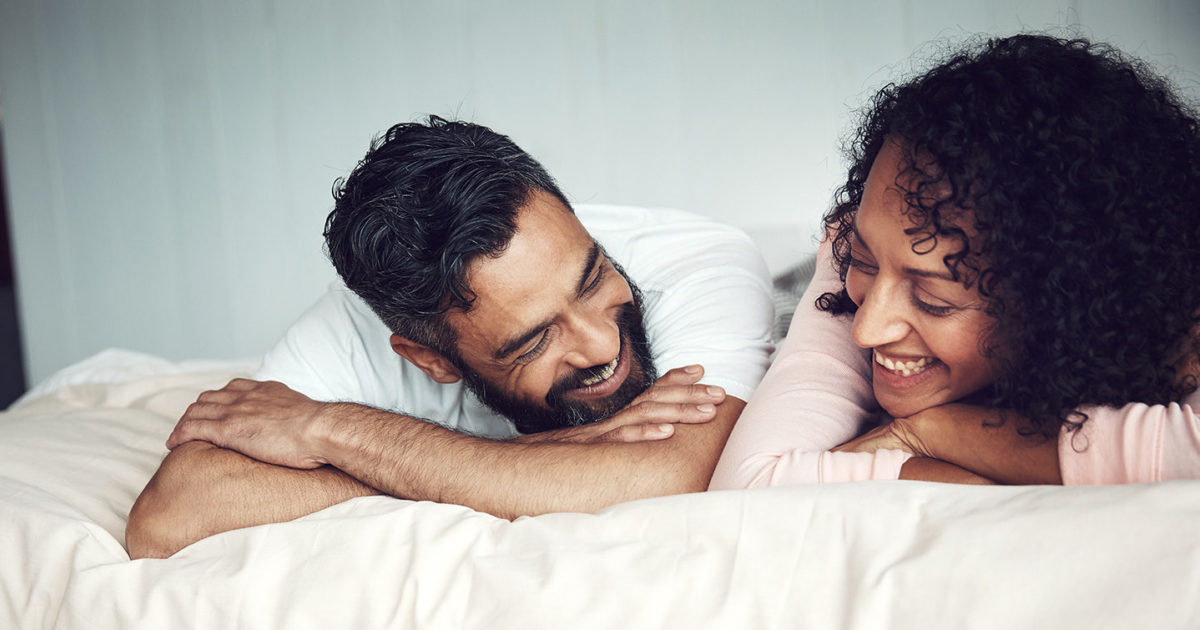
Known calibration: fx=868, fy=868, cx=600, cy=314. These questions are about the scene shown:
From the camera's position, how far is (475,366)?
1587 mm

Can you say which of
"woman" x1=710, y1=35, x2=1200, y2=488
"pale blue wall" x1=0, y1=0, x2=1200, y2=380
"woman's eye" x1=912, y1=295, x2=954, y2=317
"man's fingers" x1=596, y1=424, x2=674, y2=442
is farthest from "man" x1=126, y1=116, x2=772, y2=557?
"pale blue wall" x1=0, y1=0, x2=1200, y2=380

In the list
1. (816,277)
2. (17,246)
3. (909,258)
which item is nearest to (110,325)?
(17,246)

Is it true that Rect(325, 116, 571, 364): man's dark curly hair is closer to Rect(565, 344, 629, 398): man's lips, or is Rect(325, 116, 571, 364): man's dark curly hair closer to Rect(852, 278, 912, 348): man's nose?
Rect(565, 344, 629, 398): man's lips

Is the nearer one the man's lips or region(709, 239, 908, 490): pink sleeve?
region(709, 239, 908, 490): pink sleeve

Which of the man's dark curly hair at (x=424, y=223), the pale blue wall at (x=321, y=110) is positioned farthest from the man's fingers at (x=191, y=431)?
the pale blue wall at (x=321, y=110)

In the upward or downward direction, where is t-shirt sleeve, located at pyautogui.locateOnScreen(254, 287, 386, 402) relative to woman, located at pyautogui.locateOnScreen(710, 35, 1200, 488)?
downward

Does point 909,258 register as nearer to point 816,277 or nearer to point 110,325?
point 816,277

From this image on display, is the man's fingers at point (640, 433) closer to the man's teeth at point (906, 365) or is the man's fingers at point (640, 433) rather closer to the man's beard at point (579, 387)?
the man's beard at point (579, 387)

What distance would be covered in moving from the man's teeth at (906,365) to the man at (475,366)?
0.28 metres

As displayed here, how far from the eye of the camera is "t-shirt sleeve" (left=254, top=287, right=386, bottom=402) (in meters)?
1.65

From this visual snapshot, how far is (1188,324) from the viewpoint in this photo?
3.42 feet

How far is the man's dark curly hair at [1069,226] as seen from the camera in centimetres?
100

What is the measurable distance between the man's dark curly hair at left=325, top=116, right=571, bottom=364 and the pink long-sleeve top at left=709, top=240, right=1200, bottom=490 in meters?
0.53

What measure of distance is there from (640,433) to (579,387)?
268 millimetres
